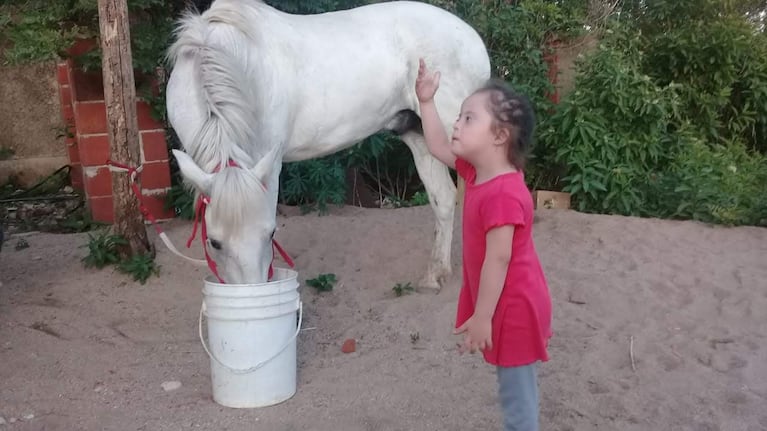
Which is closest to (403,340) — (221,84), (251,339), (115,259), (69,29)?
(251,339)

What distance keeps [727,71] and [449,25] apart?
314cm

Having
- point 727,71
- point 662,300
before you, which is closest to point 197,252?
point 662,300

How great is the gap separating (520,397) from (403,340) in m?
1.35

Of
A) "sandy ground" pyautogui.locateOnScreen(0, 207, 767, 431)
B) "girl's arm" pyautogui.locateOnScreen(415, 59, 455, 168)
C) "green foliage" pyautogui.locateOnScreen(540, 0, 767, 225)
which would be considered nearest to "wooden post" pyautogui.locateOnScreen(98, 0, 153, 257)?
"sandy ground" pyautogui.locateOnScreen(0, 207, 767, 431)

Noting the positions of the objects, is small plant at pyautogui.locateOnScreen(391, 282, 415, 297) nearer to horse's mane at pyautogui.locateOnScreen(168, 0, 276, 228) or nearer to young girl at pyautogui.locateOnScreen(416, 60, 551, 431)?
horse's mane at pyautogui.locateOnScreen(168, 0, 276, 228)

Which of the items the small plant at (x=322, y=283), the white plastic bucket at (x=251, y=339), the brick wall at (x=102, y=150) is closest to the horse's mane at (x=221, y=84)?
the white plastic bucket at (x=251, y=339)

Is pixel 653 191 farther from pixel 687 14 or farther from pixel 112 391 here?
pixel 112 391

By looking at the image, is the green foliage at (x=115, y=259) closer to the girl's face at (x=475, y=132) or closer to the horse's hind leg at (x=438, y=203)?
the horse's hind leg at (x=438, y=203)

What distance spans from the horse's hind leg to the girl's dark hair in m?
1.98

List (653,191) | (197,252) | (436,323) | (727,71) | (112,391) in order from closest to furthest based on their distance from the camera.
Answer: (112,391)
(436,323)
(197,252)
(653,191)
(727,71)

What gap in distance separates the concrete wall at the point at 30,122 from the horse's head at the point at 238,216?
473cm

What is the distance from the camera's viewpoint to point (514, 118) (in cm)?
182

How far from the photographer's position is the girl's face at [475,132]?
183cm

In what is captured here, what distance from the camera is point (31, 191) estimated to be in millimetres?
5977
